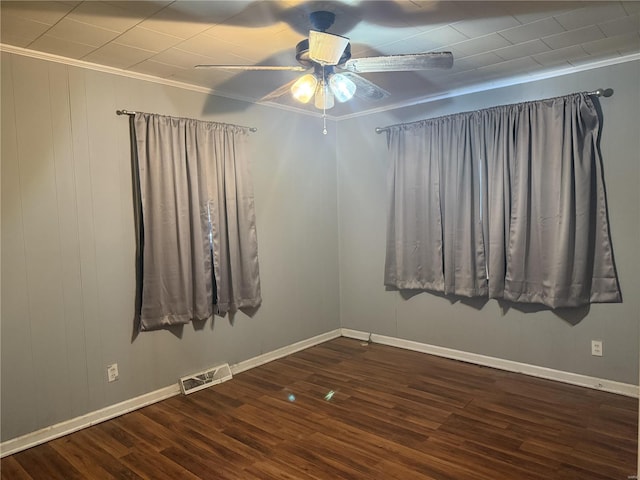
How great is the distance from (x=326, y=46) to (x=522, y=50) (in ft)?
5.37

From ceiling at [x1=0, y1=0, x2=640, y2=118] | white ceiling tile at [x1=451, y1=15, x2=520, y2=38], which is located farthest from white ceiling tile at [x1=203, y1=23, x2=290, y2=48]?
white ceiling tile at [x1=451, y1=15, x2=520, y2=38]

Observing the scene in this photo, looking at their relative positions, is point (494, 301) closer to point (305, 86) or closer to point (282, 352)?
point (282, 352)

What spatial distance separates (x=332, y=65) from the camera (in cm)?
235

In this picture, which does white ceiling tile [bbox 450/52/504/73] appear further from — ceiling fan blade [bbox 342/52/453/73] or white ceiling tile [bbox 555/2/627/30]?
ceiling fan blade [bbox 342/52/453/73]

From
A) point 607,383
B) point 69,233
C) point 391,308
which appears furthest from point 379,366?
point 69,233

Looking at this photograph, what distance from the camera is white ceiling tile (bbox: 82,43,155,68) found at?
2740 millimetres

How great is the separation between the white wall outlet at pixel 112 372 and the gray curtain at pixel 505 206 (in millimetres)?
2572

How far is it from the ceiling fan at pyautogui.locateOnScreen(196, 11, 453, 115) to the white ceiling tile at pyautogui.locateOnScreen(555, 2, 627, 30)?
79 centimetres

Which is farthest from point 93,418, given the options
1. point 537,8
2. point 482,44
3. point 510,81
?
point 510,81

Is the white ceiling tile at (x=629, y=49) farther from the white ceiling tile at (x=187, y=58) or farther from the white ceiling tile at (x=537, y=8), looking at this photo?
the white ceiling tile at (x=187, y=58)

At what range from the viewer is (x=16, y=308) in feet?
8.95

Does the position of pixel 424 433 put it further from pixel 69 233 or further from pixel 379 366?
pixel 69 233

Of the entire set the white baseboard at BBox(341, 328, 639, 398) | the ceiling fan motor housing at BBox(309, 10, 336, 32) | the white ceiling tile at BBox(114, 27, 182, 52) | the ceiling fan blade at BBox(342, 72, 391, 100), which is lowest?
the white baseboard at BBox(341, 328, 639, 398)

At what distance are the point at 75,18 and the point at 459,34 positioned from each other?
6.98ft
